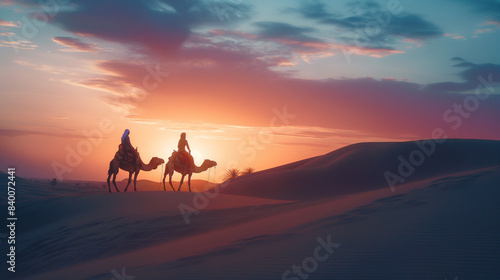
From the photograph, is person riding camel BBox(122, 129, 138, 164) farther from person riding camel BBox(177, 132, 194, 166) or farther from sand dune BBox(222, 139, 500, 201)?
sand dune BBox(222, 139, 500, 201)

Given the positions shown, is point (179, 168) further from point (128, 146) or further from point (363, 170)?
point (363, 170)

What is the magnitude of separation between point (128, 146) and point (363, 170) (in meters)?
16.8

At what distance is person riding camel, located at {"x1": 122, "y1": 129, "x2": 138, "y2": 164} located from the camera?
1940 cm

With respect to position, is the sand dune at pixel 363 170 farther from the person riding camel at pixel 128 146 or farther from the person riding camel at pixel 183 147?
the person riding camel at pixel 128 146

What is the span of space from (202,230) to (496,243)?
8.30 m

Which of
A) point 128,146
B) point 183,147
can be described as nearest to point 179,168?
point 183,147

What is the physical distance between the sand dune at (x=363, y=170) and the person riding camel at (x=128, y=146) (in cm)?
1157

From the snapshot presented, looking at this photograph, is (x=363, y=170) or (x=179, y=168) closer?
(x=179, y=168)

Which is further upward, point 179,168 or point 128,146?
point 128,146

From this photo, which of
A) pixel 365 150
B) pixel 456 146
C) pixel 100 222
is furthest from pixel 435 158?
pixel 100 222

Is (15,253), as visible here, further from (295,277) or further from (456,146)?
(456,146)

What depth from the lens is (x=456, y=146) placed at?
97.0 ft

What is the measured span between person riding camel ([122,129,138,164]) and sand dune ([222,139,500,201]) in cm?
1157

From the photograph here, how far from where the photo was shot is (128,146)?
19.8 metres
